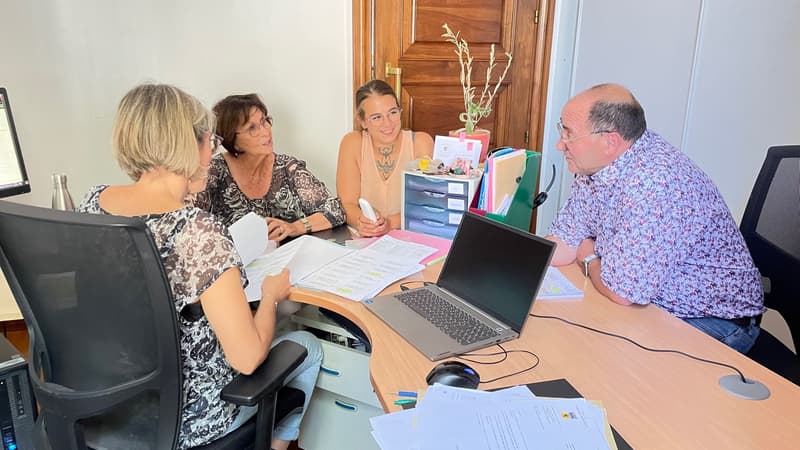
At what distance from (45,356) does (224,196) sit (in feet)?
3.48

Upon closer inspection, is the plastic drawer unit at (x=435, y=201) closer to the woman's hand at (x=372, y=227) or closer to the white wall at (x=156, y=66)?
the woman's hand at (x=372, y=227)

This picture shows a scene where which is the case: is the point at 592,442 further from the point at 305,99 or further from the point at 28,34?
the point at 28,34

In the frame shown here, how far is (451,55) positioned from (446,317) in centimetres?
210

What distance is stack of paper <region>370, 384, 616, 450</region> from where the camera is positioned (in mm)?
921

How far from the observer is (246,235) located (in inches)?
65.6

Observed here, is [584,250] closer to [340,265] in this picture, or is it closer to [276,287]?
[340,265]

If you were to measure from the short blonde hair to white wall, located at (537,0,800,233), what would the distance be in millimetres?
2616

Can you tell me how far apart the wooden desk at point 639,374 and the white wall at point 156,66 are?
5.66 ft

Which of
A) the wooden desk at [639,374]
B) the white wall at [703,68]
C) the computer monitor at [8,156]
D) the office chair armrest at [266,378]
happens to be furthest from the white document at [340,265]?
the white wall at [703,68]

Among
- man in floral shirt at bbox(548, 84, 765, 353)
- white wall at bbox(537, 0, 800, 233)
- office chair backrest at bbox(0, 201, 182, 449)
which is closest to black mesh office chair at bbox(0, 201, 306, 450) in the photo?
office chair backrest at bbox(0, 201, 182, 449)

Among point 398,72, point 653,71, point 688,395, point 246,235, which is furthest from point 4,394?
point 653,71

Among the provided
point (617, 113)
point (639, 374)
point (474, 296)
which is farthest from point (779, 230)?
point (474, 296)

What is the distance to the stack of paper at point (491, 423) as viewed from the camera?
3.02ft

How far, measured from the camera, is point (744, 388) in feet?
3.54
